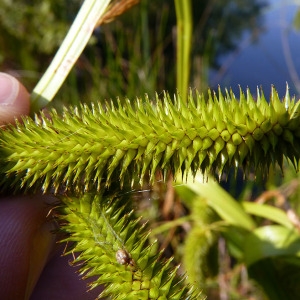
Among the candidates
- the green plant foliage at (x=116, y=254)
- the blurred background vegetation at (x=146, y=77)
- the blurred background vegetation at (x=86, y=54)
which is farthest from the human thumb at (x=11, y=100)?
the blurred background vegetation at (x=86, y=54)

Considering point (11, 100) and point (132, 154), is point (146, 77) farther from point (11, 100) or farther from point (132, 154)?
point (132, 154)

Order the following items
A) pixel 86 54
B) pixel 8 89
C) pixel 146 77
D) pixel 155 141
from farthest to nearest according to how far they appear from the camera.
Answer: pixel 86 54, pixel 146 77, pixel 8 89, pixel 155 141

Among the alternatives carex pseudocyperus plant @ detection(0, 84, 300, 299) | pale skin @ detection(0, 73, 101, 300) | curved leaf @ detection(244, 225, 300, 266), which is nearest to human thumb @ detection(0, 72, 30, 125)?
pale skin @ detection(0, 73, 101, 300)

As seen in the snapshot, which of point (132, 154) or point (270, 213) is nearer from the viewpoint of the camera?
point (132, 154)

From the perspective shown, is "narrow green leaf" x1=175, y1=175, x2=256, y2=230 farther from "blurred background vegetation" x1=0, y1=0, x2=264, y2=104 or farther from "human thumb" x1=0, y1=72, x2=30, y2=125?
"blurred background vegetation" x1=0, y1=0, x2=264, y2=104

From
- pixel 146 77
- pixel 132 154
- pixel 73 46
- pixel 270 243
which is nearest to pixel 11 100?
pixel 73 46

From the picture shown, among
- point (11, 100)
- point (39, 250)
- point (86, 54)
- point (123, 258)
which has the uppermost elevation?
point (86, 54)

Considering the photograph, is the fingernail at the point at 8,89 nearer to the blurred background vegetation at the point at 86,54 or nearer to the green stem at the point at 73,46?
the green stem at the point at 73,46
